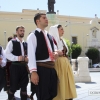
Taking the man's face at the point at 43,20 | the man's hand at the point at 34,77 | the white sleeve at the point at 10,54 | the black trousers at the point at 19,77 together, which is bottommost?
the black trousers at the point at 19,77

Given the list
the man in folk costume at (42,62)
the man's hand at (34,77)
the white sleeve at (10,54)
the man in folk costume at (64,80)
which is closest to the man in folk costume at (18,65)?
the white sleeve at (10,54)

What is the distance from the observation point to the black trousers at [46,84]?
400 centimetres

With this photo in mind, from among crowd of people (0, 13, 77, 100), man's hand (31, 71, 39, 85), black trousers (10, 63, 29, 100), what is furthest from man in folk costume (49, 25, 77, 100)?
black trousers (10, 63, 29, 100)

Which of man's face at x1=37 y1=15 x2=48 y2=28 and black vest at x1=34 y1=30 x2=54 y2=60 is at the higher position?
man's face at x1=37 y1=15 x2=48 y2=28

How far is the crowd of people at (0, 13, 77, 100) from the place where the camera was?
13.2ft

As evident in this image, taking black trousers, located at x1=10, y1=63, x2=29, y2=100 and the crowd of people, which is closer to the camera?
the crowd of people

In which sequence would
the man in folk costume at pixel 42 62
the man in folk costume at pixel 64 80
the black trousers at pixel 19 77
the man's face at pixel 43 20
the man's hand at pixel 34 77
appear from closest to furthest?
the man's hand at pixel 34 77, the man in folk costume at pixel 42 62, the man's face at pixel 43 20, the man in folk costume at pixel 64 80, the black trousers at pixel 19 77

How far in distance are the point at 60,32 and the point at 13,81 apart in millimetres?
1473

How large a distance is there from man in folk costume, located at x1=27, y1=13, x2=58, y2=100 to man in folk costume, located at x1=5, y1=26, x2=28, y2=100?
1599mm

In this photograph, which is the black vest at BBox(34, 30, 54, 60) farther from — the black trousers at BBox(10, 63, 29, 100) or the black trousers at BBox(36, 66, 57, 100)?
the black trousers at BBox(10, 63, 29, 100)

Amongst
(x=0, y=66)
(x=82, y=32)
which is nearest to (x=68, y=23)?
(x=82, y=32)

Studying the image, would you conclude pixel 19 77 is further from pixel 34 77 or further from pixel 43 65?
pixel 34 77

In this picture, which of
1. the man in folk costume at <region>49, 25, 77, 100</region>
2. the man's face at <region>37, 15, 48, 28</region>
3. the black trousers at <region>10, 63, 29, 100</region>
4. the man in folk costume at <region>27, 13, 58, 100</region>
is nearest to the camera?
the man in folk costume at <region>27, 13, 58, 100</region>

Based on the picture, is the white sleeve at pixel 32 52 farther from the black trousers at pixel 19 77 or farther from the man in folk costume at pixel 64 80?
the black trousers at pixel 19 77
